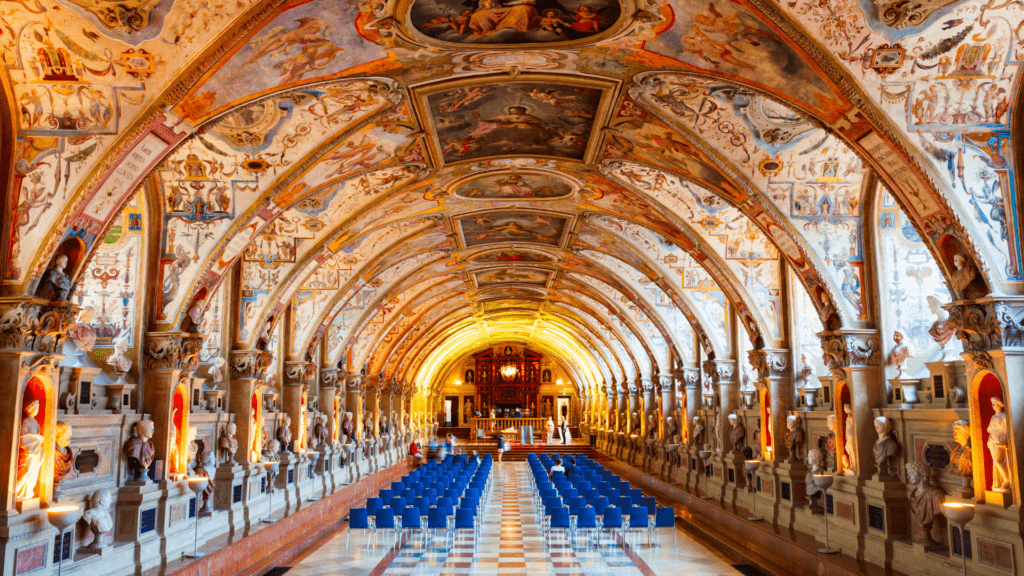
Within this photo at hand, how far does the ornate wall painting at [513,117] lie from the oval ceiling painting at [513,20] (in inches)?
53.9

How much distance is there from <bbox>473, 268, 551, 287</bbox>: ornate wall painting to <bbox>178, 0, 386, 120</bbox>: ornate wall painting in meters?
19.5

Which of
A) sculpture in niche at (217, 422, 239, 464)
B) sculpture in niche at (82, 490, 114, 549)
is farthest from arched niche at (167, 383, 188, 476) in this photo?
sculpture in niche at (82, 490, 114, 549)

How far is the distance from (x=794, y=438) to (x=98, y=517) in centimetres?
1260

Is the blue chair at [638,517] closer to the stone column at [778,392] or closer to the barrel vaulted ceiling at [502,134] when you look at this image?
the stone column at [778,392]

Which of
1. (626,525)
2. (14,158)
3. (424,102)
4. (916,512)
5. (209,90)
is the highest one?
(424,102)

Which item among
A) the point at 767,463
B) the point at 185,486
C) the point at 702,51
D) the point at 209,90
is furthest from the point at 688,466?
the point at 209,90

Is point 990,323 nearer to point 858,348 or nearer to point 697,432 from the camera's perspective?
point 858,348

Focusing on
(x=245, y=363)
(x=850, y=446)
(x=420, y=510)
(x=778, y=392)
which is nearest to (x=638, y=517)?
(x=850, y=446)

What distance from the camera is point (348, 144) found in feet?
42.7

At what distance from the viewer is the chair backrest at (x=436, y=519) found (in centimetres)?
1495

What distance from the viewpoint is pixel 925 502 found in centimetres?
1099

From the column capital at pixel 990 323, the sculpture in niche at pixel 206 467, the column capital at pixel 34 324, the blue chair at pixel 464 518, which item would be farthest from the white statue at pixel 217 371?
the column capital at pixel 990 323

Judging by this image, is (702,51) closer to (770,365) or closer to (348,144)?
(348,144)

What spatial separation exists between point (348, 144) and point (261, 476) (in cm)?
912
